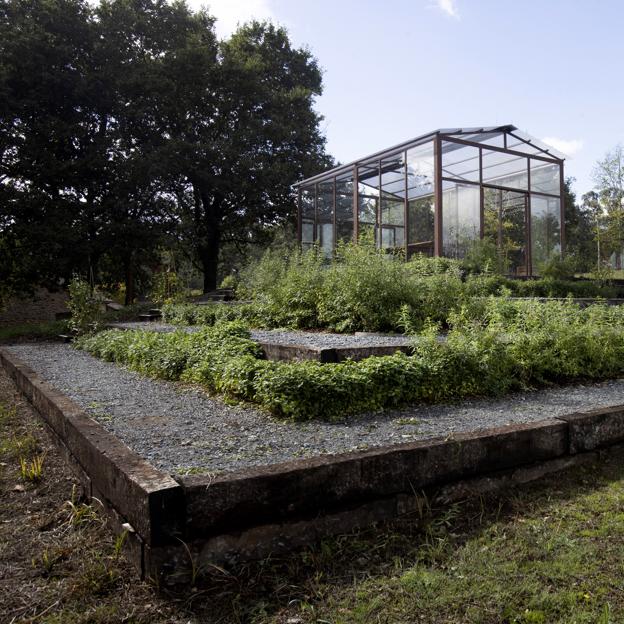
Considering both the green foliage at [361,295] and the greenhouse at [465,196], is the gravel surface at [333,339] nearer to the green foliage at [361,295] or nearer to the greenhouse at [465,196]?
the green foliage at [361,295]

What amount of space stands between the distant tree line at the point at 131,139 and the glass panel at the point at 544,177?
8789mm

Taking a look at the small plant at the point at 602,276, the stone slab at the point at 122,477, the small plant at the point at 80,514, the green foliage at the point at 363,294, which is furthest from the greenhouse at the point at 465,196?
the small plant at the point at 80,514

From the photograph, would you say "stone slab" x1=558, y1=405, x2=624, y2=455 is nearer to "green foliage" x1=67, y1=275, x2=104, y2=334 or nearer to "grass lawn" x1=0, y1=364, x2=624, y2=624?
"grass lawn" x1=0, y1=364, x2=624, y2=624

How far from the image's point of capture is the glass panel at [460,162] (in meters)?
13.6

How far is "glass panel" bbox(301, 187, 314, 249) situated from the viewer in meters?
18.7

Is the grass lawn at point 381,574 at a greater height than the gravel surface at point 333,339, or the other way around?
the gravel surface at point 333,339

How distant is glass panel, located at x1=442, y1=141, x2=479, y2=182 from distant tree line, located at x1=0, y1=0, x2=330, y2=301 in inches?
300

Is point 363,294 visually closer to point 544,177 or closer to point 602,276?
point 602,276

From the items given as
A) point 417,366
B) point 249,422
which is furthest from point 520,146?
point 249,422

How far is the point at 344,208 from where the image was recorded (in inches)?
674

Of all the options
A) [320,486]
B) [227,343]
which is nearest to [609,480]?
[320,486]

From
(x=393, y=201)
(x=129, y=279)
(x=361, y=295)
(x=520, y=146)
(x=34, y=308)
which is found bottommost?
(x=34, y=308)

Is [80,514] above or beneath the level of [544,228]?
beneath

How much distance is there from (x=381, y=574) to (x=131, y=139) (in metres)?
19.3
